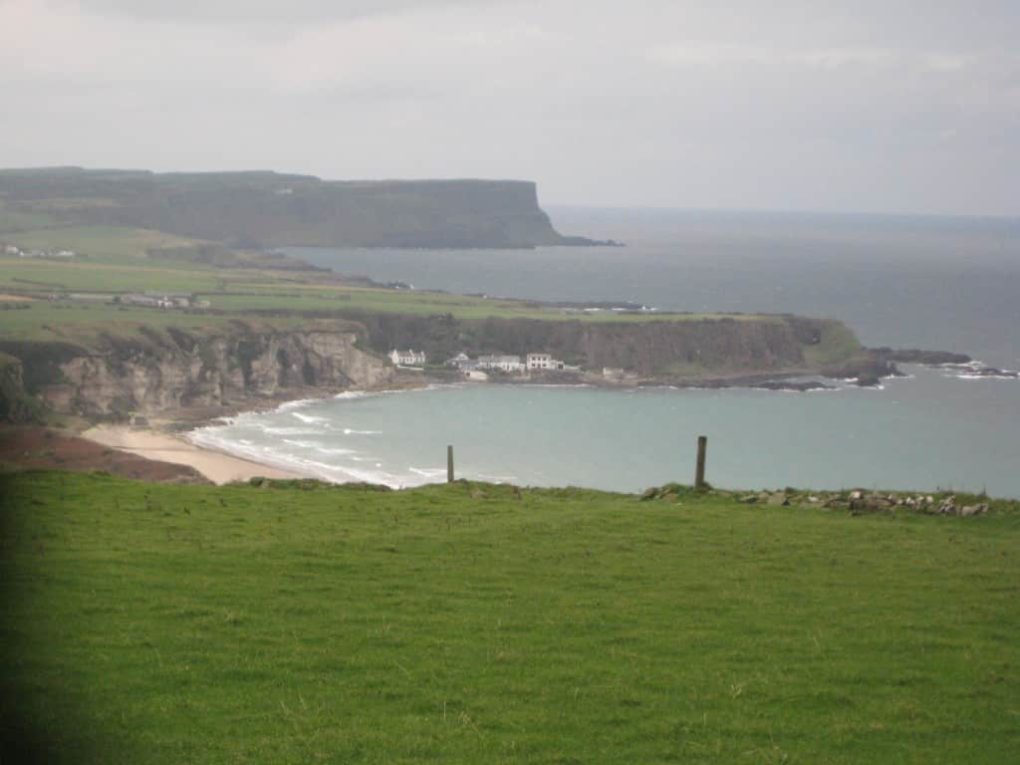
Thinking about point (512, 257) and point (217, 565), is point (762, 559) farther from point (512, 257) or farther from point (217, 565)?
point (512, 257)

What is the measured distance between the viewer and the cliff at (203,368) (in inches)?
1998

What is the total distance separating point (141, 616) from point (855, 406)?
191 ft

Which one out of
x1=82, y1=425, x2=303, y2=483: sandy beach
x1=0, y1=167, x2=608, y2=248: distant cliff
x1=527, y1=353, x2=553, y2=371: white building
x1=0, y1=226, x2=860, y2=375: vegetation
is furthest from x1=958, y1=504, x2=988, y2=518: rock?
x1=0, y1=167, x2=608, y2=248: distant cliff

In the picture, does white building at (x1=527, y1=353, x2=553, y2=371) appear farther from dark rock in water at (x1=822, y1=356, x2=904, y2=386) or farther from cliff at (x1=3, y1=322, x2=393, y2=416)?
dark rock in water at (x1=822, y1=356, x2=904, y2=386)

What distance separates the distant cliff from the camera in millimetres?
109062

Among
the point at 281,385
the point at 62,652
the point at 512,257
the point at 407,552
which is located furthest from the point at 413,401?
the point at 512,257

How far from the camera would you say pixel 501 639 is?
33.8 ft

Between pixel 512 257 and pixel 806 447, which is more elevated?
pixel 512 257

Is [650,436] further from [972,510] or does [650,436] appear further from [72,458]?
[972,510]

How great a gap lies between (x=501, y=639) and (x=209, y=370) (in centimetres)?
5464

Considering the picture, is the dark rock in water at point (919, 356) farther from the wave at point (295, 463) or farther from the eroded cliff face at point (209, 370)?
the wave at point (295, 463)

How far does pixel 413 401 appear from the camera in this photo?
65.2 meters

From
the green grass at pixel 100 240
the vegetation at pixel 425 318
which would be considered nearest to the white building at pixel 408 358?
the vegetation at pixel 425 318

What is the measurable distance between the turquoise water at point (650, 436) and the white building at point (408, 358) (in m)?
4.87
